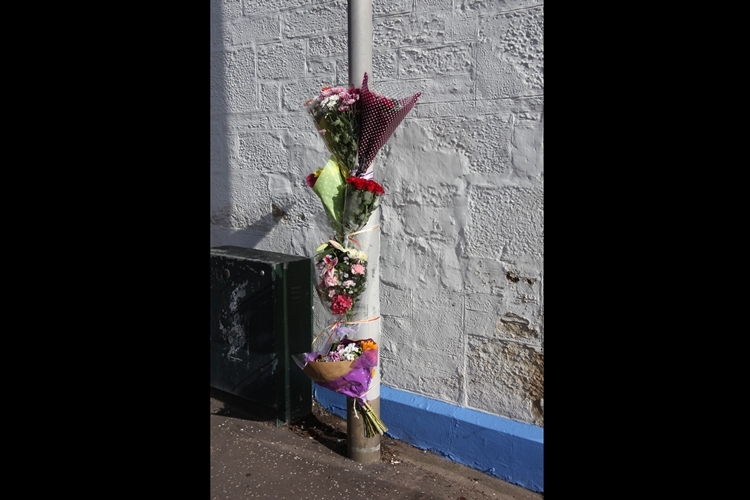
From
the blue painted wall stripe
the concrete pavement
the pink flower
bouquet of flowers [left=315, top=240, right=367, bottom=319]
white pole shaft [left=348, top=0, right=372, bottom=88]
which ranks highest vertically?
white pole shaft [left=348, top=0, right=372, bottom=88]

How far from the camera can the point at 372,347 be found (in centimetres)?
380

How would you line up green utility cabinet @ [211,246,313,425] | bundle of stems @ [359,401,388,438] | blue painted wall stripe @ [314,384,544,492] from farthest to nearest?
green utility cabinet @ [211,246,313,425] < bundle of stems @ [359,401,388,438] < blue painted wall stripe @ [314,384,544,492]

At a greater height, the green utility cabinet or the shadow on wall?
the shadow on wall

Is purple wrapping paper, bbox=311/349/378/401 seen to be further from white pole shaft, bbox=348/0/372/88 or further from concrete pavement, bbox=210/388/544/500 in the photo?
white pole shaft, bbox=348/0/372/88

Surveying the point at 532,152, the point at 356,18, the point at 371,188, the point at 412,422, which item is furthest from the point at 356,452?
the point at 356,18

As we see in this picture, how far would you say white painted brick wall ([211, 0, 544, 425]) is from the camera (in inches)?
149

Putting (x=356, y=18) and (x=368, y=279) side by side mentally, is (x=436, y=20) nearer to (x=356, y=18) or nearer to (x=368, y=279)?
(x=356, y=18)

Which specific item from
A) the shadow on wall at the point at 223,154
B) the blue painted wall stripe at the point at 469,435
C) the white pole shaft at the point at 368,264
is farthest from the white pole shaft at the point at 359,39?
the blue painted wall stripe at the point at 469,435

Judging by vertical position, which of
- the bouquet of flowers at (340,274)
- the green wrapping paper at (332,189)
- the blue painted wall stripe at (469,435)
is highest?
the green wrapping paper at (332,189)

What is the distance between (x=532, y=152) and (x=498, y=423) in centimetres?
154

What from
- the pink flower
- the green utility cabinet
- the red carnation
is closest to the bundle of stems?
the pink flower

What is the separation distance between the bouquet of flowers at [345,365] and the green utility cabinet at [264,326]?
798 mm

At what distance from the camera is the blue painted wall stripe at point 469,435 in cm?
380

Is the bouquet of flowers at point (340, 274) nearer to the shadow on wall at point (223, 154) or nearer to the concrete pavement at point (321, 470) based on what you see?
the concrete pavement at point (321, 470)
